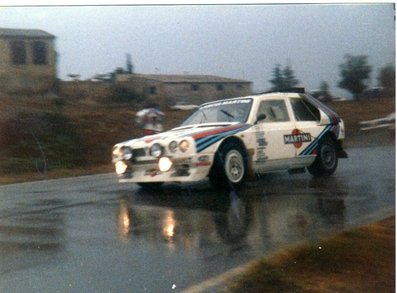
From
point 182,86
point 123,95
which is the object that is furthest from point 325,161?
point 123,95

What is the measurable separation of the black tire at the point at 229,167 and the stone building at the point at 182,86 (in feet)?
1.55

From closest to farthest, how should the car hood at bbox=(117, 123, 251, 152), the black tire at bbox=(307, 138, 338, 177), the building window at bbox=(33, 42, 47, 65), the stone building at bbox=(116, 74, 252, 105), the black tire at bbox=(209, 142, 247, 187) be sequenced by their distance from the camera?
the building window at bbox=(33, 42, 47, 65) < the stone building at bbox=(116, 74, 252, 105) < the car hood at bbox=(117, 123, 251, 152) < the black tire at bbox=(209, 142, 247, 187) < the black tire at bbox=(307, 138, 338, 177)

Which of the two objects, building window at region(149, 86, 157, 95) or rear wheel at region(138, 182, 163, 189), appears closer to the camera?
building window at region(149, 86, 157, 95)

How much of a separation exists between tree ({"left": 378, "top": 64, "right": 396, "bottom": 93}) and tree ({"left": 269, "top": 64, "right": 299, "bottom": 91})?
71 cm

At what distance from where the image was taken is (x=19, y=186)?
4273mm

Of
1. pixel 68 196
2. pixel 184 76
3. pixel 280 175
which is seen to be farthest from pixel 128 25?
pixel 280 175

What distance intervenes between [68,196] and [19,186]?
1.25ft

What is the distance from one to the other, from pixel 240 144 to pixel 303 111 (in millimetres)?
644

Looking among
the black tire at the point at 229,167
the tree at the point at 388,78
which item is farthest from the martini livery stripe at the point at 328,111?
the black tire at the point at 229,167

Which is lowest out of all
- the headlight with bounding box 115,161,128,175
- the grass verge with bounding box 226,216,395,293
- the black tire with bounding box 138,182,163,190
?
the grass verge with bounding box 226,216,395,293

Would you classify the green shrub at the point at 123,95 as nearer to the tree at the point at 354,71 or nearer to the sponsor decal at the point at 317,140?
the sponsor decal at the point at 317,140

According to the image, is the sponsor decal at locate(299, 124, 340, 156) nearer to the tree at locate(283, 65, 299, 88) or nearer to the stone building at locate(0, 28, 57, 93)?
the tree at locate(283, 65, 299, 88)

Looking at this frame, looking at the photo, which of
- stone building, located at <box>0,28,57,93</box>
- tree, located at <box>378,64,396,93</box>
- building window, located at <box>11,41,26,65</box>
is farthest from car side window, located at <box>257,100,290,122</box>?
building window, located at <box>11,41,26,65</box>

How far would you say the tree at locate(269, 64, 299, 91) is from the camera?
4531mm
